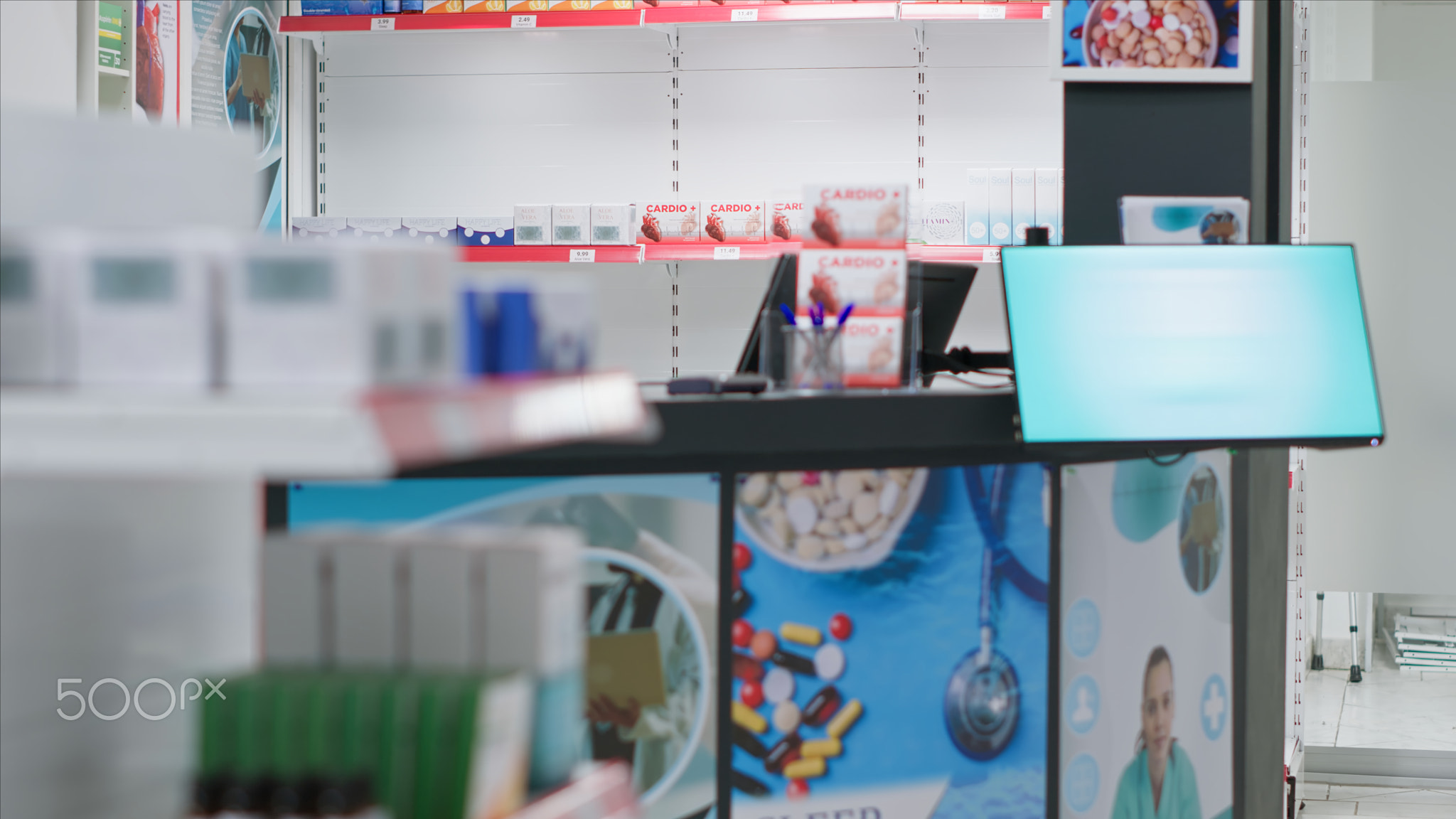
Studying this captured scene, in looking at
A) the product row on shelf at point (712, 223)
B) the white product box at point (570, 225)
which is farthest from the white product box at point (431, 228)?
the white product box at point (570, 225)

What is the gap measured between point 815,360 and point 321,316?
4.17ft

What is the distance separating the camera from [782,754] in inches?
75.4

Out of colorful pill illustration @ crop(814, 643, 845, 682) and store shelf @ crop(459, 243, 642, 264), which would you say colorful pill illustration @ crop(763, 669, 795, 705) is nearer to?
colorful pill illustration @ crop(814, 643, 845, 682)

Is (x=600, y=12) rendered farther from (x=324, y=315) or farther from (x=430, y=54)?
(x=324, y=315)

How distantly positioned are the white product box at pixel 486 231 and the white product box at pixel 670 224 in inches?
17.1

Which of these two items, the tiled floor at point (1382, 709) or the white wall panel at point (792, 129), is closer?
the tiled floor at point (1382, 709)

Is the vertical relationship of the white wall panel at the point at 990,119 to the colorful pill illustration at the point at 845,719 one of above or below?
above

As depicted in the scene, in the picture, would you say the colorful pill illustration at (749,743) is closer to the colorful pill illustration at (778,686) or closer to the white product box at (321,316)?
the colorful pill illustration at (778,686)

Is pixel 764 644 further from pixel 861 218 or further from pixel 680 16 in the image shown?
pixel 680 16

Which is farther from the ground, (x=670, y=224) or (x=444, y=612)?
(x=670, y=224)

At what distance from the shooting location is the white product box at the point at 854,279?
2.07 meters
